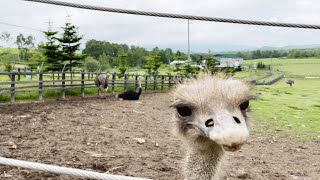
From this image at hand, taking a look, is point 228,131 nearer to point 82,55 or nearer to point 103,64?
point 82,55

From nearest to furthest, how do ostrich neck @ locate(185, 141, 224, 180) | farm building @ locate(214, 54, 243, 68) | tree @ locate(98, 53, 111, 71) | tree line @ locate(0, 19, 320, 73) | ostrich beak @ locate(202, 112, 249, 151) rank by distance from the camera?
1. ostrich beak @ locate(202, 112, 249, 151)
2. ostrich neck @ locate(185, 141, 224, 180)
3. farm building @ locate(214, 54, 243, 68)
4. tree line @ locate(0, 19, 320, 73)
5. tree @ locate(98, 53, 111, 71)

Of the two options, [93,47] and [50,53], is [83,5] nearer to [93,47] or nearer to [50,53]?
[50,53]

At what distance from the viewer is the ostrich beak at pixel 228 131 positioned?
1.31 metres

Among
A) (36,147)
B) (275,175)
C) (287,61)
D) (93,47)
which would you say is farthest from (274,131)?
(287,61)

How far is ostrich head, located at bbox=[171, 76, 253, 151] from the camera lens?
1362mm

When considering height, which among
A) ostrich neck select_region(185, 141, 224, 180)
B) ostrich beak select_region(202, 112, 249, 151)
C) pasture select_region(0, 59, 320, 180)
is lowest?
pasture select_region(0, 59, 320, 180)

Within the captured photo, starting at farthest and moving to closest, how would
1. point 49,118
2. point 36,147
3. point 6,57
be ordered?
point 6,57 → point 49,118 → point 36,147

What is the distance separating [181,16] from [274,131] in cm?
658

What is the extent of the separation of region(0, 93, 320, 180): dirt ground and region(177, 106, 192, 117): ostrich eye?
147cm

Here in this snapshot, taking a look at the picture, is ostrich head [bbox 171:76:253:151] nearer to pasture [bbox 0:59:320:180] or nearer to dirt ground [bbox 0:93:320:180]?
pasture [bbox 0:59:320:180]

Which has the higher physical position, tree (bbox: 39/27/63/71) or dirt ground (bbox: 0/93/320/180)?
tree (bbox: 39/27/63/71)

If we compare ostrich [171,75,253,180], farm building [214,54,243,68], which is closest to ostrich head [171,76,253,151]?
ostrich [171,75,253,180]

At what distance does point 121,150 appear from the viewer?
218 inches

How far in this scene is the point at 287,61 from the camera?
61.1 meters
